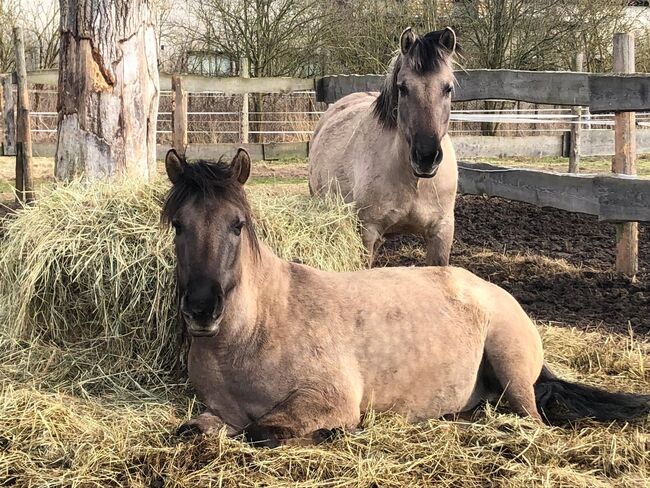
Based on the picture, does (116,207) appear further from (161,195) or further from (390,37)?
(390,37)

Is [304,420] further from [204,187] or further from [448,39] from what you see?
[448,39]

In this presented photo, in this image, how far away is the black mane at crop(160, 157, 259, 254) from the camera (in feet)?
11.1

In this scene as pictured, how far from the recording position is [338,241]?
521 cm

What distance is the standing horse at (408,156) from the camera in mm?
5148

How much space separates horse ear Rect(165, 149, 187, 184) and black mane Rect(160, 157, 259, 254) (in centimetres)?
2

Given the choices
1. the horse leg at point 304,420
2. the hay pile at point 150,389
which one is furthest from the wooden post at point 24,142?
the horse leg at point 304,420

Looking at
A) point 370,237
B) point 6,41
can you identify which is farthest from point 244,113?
point 370,237

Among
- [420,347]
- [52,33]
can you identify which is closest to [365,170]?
[420,347]

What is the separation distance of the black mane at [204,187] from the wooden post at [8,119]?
1014 cm

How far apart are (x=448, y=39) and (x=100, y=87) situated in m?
2.39

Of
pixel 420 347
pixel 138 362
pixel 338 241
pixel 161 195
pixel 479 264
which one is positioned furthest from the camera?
pixel 479 264

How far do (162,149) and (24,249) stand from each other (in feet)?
28.6

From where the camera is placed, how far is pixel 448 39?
539cm

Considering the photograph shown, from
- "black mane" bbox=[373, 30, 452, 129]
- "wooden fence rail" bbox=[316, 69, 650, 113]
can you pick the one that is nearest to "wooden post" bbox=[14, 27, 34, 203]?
"wooden fence rail" bbox=[316, 69, 650, 113]
